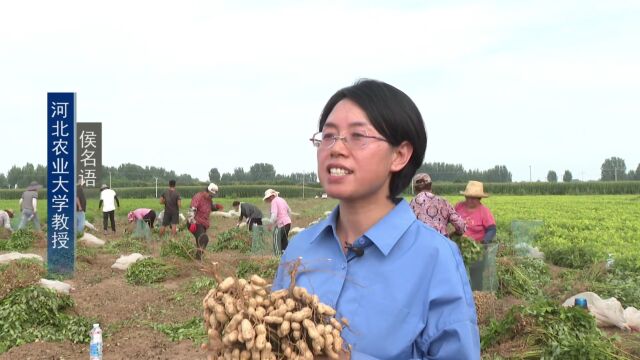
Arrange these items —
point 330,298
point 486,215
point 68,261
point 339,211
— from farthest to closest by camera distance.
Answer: point 68,261
point 486,215
point 339,211
point 330,298

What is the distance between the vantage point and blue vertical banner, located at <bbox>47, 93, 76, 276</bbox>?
10.6 m

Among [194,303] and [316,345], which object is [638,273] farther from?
[316,345]

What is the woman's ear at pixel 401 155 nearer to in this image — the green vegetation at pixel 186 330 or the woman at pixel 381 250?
the woman at pixel 381 250

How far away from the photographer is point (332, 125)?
1.83m

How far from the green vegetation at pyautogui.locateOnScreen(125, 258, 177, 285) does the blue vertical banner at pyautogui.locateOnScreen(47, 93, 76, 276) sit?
1.31 meters

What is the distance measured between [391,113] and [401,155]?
0.15 m

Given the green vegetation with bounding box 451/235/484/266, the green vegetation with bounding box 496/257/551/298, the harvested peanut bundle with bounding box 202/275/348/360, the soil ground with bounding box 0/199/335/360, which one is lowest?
the soil ground with bounding box 0/199/335/360

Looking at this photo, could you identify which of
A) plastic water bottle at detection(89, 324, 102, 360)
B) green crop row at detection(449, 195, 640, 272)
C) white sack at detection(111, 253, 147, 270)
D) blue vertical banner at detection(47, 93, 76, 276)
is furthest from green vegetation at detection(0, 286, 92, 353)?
green crop row at detection(449, 195, 640, 272)

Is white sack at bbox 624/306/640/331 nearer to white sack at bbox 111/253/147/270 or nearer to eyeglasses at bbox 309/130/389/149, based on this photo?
eyeglasses at bbox 309/130/389/149

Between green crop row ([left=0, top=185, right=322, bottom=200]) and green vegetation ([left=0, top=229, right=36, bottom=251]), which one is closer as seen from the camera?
green vegetation ([left=0, top=229, right=36, bottom=251])

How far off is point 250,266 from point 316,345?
7799mm

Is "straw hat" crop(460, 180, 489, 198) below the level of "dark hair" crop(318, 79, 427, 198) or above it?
below

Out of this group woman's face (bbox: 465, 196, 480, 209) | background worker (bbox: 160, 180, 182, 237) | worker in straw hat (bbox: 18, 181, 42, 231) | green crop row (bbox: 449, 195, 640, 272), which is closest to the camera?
woman's face (bbox: 465, 196, 480, 209)

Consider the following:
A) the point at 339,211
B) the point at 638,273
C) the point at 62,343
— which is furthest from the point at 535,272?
the point at 339,211
